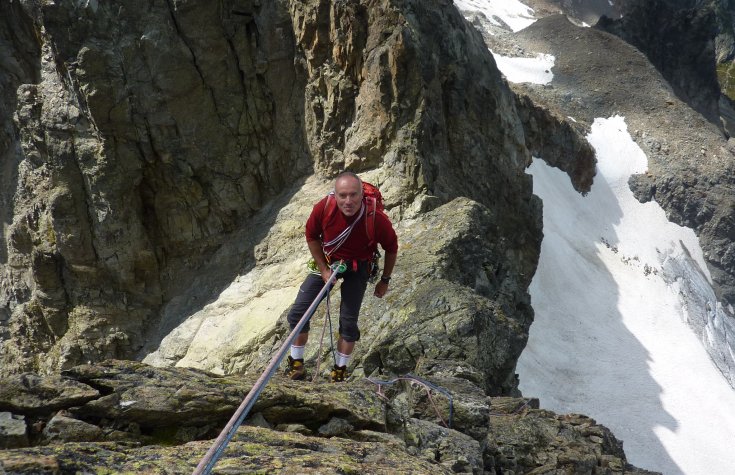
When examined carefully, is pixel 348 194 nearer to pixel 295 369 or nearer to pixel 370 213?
pixel 370 213

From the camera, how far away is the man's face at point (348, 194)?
7.39m

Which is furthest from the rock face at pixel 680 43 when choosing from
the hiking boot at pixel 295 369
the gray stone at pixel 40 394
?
the gray stone at pixel 40 394

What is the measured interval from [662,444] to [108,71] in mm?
23273

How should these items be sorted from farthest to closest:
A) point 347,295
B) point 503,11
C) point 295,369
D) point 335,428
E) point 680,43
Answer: point 503,11, point 680,43, point 295,369, point 347,295, point 335,428

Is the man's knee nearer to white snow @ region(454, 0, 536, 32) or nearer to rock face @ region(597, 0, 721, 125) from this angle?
white snow @ region(454, 0, 536, 32)

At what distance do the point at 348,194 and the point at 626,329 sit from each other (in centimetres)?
2393

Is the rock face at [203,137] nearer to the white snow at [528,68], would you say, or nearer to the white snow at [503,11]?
the white snow at [528,68]

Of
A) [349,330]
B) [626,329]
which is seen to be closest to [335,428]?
[349,330]

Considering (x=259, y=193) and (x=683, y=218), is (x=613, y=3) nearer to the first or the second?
(x=683, y=218)

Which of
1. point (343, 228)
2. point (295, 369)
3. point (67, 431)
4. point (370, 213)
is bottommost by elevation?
point (295, 369)

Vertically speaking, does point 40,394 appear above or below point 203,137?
below

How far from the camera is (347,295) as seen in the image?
8.46 metres

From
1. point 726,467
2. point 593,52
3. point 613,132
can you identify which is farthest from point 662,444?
point 593,52

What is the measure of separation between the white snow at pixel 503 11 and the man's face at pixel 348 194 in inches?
2498
